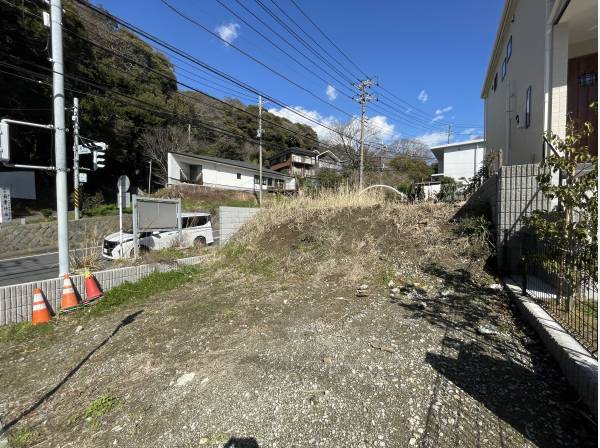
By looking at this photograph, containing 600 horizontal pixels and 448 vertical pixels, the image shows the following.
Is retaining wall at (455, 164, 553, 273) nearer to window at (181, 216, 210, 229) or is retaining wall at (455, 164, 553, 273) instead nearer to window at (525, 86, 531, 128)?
window at (525, 86, 531, 128)

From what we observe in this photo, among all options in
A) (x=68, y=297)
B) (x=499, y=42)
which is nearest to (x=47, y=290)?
(x=68, y=297)

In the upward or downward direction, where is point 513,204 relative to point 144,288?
upward

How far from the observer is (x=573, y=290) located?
110 inches

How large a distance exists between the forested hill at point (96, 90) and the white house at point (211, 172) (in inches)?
129

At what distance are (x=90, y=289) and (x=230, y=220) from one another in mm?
4553

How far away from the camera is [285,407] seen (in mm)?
2178

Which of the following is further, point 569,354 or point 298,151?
point 298,151

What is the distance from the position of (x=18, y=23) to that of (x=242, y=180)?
1744 cm

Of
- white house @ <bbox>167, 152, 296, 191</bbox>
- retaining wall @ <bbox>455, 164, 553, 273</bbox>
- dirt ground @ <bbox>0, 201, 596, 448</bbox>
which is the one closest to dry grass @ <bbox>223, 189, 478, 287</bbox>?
dirt ground @ <bbox>0, 201, 596, 448</bbox>

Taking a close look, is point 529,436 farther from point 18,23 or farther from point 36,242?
point 18,23

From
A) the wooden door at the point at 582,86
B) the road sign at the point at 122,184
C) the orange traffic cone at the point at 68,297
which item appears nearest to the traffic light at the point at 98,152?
the road sign at the point at 122,184

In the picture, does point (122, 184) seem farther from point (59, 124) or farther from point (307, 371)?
point (307, 371)

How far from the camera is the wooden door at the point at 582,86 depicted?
17.8ft

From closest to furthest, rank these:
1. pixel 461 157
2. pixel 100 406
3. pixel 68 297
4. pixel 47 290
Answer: pixel 100 406 → pixel 47 290 → pixel 68 297 → pixel 461 157
